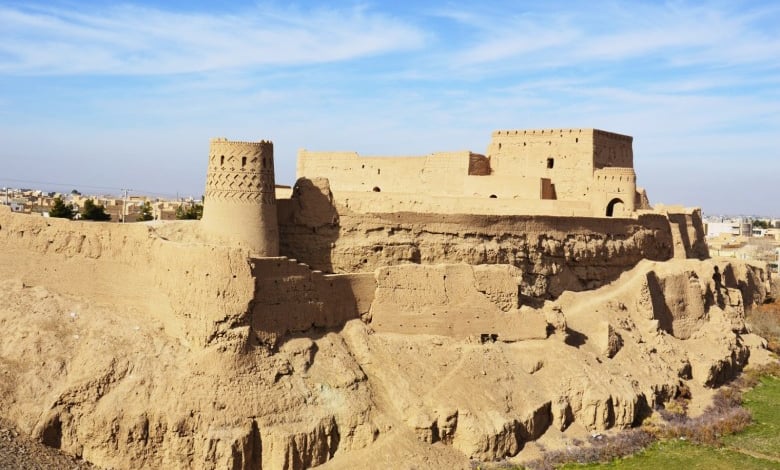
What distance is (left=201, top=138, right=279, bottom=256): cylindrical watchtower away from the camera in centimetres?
1956

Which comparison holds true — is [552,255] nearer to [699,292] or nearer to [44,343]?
[699,292]

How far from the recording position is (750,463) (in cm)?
1975

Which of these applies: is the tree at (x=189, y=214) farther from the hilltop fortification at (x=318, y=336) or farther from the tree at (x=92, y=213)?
the hilltop fortification at (x=318, y=336)

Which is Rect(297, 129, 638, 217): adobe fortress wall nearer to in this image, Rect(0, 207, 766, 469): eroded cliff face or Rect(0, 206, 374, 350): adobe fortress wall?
Rect(0, 207, 766, 469): eroded cliff face

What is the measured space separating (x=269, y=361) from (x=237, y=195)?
402 centimetres

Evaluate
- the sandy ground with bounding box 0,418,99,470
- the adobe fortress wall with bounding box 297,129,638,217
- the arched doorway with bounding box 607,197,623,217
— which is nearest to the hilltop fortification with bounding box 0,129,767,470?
the sandy ground with bounding box 0,418,99,470

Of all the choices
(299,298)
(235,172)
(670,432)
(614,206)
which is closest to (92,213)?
(235,172)

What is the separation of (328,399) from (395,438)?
1604 millimetres

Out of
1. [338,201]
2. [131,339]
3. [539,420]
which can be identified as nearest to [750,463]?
[539,420]

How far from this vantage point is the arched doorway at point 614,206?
29.7 m

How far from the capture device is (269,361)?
1791cm

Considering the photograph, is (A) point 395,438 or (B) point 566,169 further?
(B) point 566,169

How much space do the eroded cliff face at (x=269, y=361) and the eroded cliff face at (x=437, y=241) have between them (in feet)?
4.71

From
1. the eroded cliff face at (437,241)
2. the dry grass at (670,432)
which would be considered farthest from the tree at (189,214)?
the dry grass at (670,432)
